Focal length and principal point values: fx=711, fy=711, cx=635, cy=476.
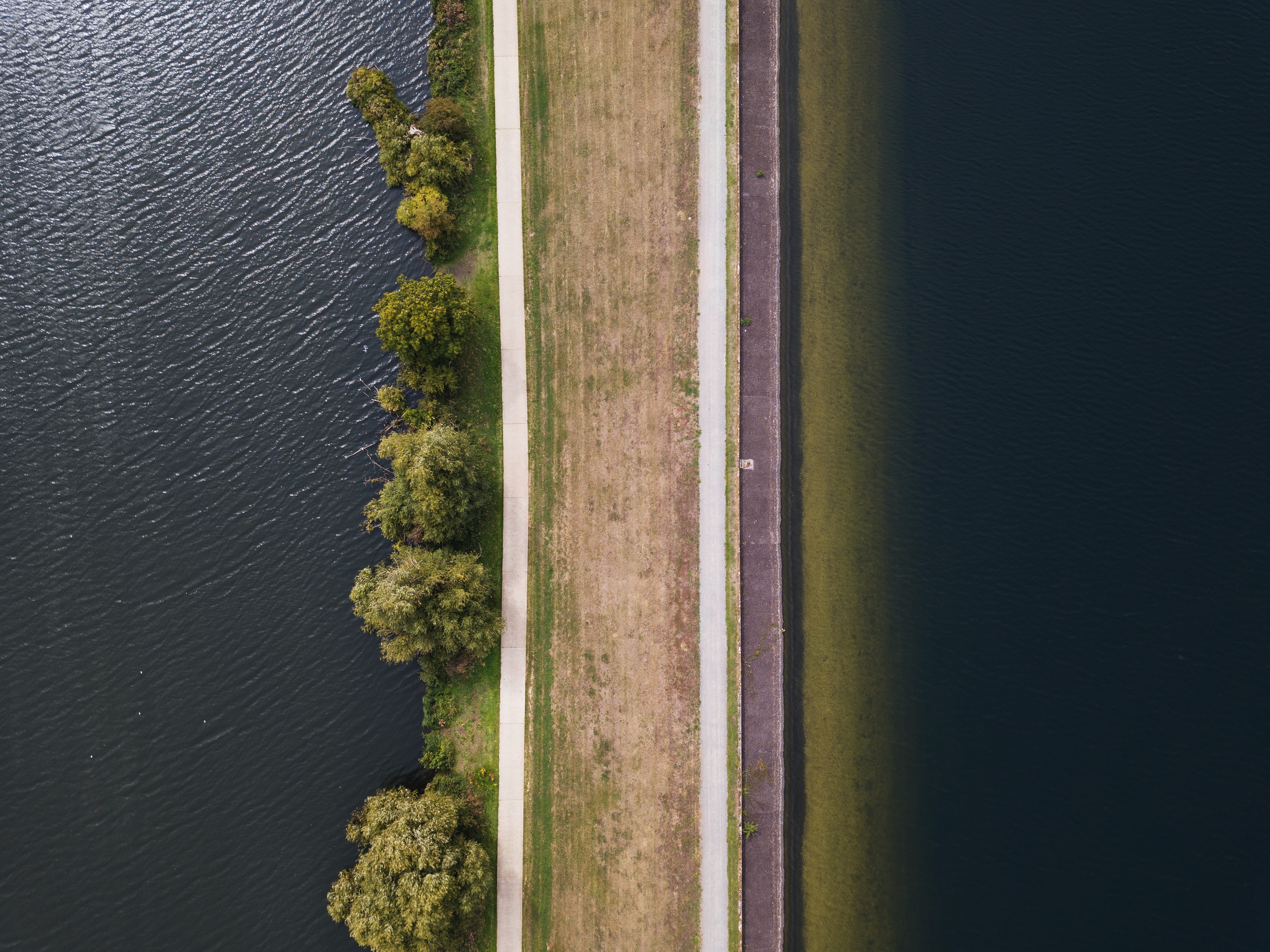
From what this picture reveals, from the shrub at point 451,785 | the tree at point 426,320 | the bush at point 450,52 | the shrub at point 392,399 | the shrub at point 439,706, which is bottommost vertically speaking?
the shrub at point 451,785

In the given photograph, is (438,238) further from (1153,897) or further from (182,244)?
(1153,897)

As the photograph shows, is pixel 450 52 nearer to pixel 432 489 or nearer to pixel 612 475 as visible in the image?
pixel 432 489

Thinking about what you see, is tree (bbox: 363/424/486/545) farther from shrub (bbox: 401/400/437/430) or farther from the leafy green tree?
the leafy green tree

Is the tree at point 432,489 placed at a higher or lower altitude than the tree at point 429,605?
higher

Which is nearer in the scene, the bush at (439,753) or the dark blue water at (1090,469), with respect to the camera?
the dark blue water at (1090,469)

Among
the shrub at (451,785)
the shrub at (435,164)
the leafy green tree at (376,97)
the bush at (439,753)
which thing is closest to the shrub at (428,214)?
the shrub at (435,164)

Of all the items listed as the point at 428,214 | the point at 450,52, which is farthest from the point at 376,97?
the point at 428,214

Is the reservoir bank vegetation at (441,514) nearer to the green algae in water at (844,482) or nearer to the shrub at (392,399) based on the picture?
the shrub at (392,399)

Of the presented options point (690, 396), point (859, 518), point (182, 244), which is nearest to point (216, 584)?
point (182, 244)
